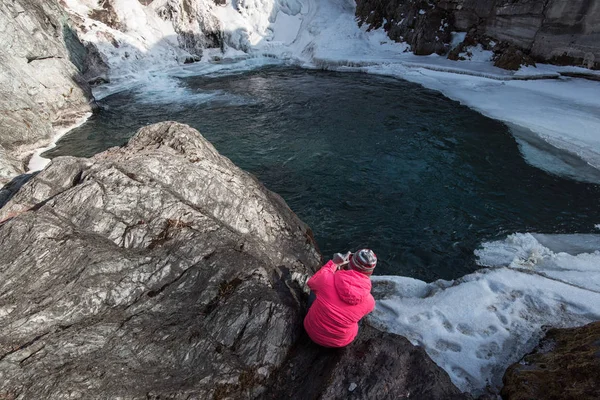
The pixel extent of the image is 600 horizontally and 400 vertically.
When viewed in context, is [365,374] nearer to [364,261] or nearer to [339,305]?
[339,305]

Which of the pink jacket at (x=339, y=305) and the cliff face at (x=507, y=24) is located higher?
the cliff face at (x=507, y=24)

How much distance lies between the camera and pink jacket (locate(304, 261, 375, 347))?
4570mm

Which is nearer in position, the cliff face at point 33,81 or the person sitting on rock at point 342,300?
the person sitting on rock at point 342,300

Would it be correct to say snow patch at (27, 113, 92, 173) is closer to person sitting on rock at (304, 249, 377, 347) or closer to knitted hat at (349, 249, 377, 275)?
person sitting on rock at (304, 249, 377, 347)

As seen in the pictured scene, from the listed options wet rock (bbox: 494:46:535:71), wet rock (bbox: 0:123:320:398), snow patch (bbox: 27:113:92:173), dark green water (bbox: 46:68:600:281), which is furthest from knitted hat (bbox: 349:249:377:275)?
wet rock (bbox: 494:46:535:71)

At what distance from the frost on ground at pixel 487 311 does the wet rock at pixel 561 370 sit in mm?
387

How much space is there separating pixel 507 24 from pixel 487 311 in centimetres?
2648

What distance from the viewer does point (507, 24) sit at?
2494cm

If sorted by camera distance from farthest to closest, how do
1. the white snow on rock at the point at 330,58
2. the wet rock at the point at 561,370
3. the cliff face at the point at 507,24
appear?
the cliff face at the point at 507,24 < the white snow on rock at the point at 330,58 < the wet rock at the point at 561,370

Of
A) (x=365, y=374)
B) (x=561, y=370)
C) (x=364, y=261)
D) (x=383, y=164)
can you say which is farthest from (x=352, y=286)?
(x=383, y=164)

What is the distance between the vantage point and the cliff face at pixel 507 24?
20531 millimetres

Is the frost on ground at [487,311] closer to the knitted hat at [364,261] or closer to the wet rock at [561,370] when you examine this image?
the wet rock at [561,370]

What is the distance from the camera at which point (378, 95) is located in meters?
21.8

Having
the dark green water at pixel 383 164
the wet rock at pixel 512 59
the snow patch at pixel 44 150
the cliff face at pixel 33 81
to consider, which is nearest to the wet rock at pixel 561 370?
the dark green water at pixel 383 164
